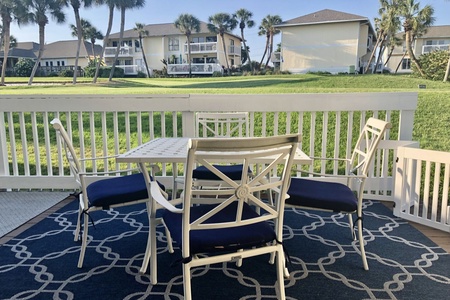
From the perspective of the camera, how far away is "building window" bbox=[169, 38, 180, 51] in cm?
2456

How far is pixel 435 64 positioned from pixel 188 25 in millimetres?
15401

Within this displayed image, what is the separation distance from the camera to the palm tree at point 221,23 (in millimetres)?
23250

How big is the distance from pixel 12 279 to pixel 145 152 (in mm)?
1033

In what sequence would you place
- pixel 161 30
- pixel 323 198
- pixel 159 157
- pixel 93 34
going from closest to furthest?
pixel 159 157, pixel 323 198, pixel 93 34, pixel 161 30

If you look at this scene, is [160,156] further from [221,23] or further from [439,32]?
[439,32]

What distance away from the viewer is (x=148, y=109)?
3.33 m

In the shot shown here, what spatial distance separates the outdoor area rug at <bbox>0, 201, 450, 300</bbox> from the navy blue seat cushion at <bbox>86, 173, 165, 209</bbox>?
0.42 metres

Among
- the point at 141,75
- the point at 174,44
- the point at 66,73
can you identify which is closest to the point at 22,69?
the point at 66,73

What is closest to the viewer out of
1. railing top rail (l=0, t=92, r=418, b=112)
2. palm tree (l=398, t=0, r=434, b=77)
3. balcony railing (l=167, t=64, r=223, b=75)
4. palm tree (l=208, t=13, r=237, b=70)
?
railing top rail (l=0, t=92, r=418, b=112)

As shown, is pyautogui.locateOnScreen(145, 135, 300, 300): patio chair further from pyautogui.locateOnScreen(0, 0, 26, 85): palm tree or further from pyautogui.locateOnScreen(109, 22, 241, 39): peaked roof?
pyautogui.locateOnScreen(109, 22, 241, 39): peaked roof

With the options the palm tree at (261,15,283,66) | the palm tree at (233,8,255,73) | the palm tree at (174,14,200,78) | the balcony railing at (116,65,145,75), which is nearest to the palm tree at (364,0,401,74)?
the palm tree at (261,15,283,66)

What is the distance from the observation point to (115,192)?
79.7 inches

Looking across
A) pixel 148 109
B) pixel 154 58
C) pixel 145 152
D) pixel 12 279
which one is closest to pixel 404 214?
pixel 145 152

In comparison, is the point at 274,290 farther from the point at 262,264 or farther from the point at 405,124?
the point at 405,124
